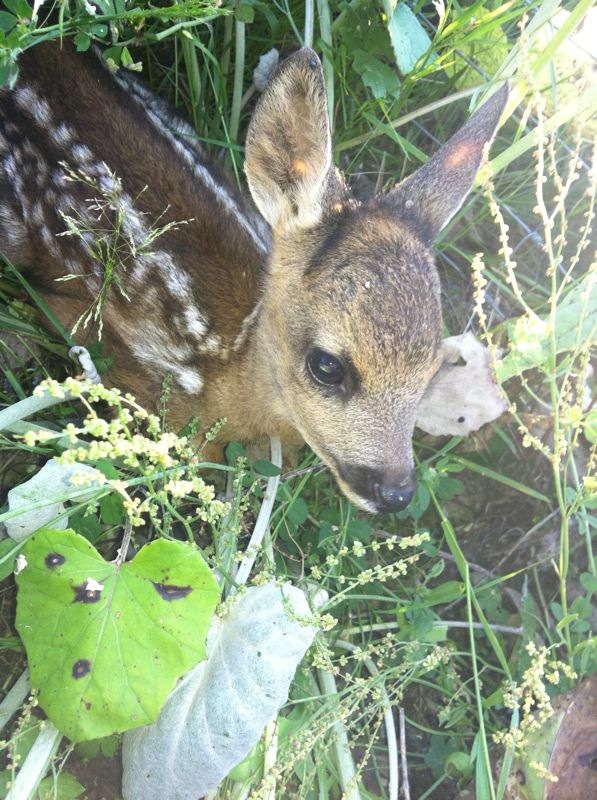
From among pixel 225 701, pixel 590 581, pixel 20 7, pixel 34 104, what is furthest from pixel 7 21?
pixel 590 581

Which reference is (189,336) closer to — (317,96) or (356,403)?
(356,403)

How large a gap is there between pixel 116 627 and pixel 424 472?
117 centimetres

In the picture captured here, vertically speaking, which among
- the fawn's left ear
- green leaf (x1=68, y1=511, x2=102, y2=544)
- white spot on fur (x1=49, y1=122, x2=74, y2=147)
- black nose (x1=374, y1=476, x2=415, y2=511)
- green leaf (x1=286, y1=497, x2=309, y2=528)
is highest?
white spot on fur (x1=49, y1=122, x2=74, y2=147)

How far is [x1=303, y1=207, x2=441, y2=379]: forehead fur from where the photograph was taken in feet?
7.38

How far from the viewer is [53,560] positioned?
1.99 m

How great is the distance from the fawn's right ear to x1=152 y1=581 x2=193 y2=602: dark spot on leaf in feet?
3.48

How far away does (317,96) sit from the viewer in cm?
219

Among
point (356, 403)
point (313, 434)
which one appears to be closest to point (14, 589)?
point (313, 434)

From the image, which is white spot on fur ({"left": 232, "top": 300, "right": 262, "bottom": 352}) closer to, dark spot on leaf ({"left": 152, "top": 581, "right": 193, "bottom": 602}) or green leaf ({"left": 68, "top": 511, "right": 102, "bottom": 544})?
green leaf ({"left": 68, "top": 511, "right": 102, "bottom": 544})

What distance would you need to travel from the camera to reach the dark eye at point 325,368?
7.64 ft

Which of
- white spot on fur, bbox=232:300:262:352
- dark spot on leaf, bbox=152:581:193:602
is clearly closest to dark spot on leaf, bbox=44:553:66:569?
dark spot on leaf, bbox=152:581:193:602

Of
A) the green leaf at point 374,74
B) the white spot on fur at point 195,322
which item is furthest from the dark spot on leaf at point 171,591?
the green leaf at point 374,74

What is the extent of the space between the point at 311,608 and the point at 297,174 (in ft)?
3.71

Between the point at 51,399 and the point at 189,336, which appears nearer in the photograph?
the point at 51,399
